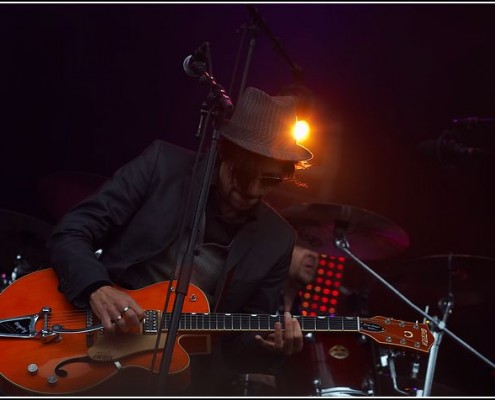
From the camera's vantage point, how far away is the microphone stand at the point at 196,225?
173cm

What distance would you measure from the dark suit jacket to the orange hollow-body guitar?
12cm

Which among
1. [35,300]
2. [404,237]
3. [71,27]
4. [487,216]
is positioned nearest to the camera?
[35,300]

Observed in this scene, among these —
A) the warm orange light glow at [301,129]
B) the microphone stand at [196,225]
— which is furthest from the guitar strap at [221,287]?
the warm orange light glow at [301,129]

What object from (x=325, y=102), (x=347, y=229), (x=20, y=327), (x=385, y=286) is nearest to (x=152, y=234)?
(x=20, y=327)

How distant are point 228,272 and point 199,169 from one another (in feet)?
1.84

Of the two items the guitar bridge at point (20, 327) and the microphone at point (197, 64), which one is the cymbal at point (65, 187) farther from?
the microphone at point (197, 64)

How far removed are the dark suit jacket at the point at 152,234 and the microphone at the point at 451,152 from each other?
5.43 ft

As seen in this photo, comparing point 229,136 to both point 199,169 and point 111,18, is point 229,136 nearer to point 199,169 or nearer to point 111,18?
point 199,169

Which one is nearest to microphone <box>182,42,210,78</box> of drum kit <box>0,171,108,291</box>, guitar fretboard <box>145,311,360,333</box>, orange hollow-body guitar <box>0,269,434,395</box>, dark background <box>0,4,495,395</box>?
orange hollow-body guitar <box>0,269,434,395</box>

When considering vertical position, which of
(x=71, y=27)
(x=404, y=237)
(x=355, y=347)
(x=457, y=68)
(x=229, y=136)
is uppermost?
(x=457, y=68)

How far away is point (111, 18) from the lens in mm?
4113

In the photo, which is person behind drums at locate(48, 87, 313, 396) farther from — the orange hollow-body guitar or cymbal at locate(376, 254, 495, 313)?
cymbal at locate(376, 254, 495, 313)

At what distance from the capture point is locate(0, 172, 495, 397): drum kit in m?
3.40

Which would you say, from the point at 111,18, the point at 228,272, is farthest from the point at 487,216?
the point at 111,18
